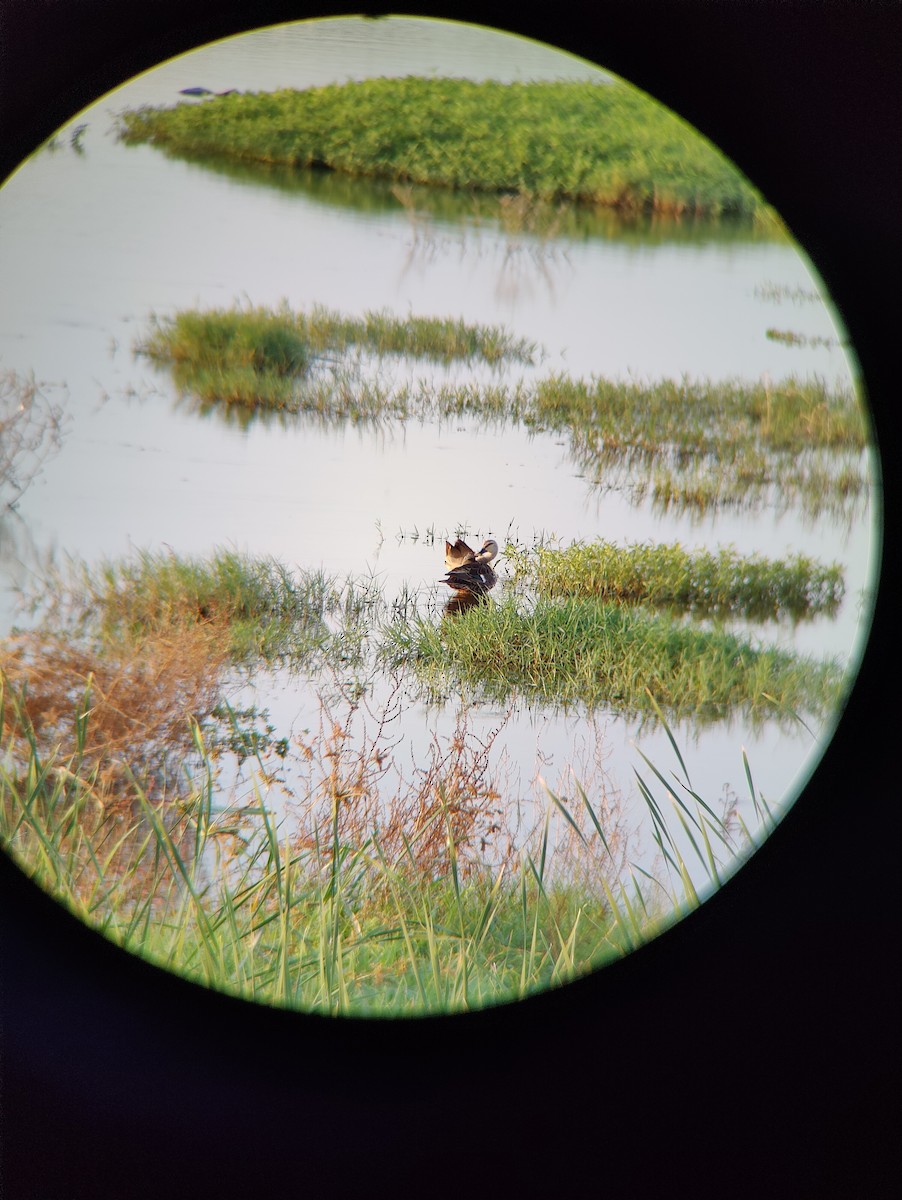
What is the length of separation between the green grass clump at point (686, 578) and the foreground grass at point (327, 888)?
28 centimetres

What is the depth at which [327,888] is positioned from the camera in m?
1.56

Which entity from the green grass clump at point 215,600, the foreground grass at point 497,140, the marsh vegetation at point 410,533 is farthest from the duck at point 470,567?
the foreground grass at point 497,140

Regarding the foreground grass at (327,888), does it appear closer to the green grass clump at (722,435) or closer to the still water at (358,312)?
the still water at (358,312)

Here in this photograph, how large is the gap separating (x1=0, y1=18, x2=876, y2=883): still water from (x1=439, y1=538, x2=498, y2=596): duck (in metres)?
0.02

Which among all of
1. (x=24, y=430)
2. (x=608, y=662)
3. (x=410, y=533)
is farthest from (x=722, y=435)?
(x=24, y=430)

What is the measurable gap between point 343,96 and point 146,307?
41 centimetres

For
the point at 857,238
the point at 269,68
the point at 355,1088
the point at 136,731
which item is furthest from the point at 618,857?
the point at 269,68

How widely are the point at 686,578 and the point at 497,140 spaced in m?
0.68

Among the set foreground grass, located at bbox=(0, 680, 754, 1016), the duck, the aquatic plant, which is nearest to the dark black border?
foreground grass, located at bbox=(0, 680, 754, 1016)

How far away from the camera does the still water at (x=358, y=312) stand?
5.03ft

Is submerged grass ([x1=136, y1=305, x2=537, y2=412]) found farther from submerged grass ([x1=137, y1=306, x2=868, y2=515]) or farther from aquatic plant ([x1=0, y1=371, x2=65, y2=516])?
aquatic plant ([x1=0, y1=371, x2=65, y2=516])

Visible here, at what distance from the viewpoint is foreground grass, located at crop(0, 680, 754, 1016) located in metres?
1.54

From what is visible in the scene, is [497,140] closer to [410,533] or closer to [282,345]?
[282,345]

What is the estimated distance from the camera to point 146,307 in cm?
154
